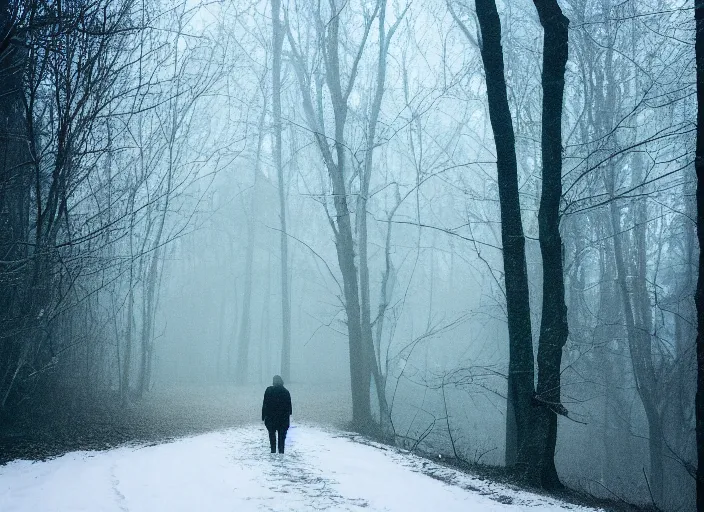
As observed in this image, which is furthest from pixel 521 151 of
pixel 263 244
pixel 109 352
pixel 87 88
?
pixel 263 244

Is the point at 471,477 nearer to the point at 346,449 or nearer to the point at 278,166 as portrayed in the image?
the point at 346,449

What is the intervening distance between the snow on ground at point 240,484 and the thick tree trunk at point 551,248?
1.25 meters

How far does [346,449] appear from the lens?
952cm

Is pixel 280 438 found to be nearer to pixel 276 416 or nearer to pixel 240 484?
pixel 276 416

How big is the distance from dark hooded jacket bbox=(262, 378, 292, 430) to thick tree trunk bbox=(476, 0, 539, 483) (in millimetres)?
3806

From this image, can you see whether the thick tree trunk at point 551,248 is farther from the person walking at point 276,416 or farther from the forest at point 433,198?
the person walking at point 276,416

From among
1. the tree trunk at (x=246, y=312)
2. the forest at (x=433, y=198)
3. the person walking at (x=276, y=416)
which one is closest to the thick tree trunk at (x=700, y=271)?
the forest at (x=433, y=198)

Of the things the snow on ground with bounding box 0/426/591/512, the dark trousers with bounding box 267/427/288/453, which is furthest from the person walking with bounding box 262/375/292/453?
the snow on ground with bounding box 0/426/591/512

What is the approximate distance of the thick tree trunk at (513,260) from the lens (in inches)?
294

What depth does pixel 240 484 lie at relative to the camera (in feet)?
21.0

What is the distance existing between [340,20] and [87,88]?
32.9ft

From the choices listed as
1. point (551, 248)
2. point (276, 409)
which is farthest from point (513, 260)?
point (276, 409)

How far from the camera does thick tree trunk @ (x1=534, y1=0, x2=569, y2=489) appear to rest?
23.8 feet

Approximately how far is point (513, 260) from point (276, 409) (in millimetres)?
4683
